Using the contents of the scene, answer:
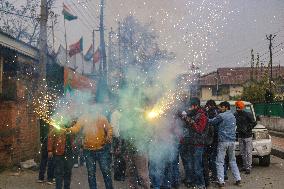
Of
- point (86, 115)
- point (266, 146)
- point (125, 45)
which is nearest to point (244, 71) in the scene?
point (125, 45)

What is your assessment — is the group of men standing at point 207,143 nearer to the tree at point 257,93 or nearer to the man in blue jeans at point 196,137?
the man in blue jeans at point 196,137

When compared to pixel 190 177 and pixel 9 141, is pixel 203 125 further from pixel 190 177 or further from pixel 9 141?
pixel 9 141

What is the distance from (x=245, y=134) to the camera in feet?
35.9

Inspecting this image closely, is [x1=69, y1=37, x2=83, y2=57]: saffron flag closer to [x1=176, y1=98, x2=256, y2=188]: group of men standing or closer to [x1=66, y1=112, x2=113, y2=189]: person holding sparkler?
[x1=176, y1=98, x2=256, y2=188]: group of men standing

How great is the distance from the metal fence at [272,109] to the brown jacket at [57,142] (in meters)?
21.1

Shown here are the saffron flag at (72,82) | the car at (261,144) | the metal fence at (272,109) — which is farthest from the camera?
the metal fence at (272,109)

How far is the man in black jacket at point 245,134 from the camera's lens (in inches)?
428

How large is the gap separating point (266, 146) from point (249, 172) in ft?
4.79

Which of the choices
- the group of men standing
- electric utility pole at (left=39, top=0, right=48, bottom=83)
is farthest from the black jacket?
electric utility pole at (left=39, top=0, right=48, bottom=83)

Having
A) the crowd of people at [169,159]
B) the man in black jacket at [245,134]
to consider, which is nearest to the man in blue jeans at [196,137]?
the crowd of people at [169,159]

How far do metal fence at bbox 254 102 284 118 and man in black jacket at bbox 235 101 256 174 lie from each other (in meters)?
16.1

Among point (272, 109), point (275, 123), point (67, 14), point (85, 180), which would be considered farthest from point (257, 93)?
point (85, 180)

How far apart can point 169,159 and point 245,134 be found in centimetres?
319

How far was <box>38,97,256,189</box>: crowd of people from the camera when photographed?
7578mm
